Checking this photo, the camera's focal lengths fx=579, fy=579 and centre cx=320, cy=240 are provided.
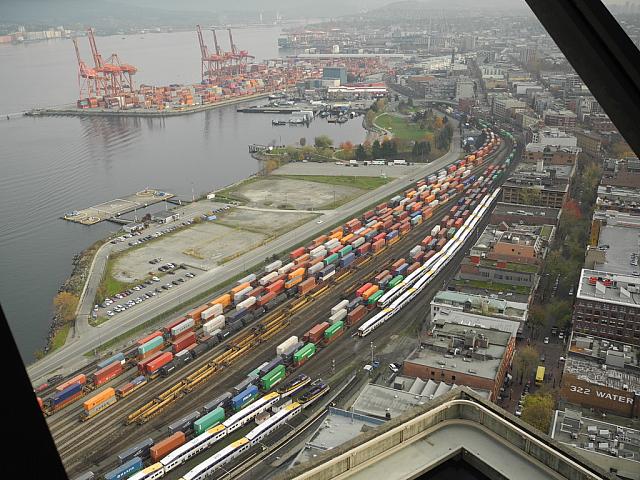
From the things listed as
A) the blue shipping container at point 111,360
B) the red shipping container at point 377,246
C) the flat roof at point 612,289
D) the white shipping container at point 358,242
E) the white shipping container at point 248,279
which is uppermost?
the flat roof at point 612,289

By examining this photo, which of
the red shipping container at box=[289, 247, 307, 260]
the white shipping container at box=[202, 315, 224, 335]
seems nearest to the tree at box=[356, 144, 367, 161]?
the red shipping container at box=[289, 247, 307, 260]

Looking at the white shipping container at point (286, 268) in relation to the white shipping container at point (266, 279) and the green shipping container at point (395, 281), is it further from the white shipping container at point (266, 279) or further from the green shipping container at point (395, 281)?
the green shipping container at point (395, 281)

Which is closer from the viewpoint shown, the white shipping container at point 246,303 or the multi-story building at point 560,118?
the white shipping container at point 246,303

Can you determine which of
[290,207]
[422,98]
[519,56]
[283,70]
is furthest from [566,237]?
[283,70]

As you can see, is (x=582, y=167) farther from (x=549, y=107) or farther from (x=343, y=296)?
(x=343, y=296)

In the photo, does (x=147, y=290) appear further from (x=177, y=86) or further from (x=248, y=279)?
(x=177, y=86)

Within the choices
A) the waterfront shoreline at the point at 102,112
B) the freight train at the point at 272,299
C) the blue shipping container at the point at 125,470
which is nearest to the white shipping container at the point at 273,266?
the freight train at the point at 272,299

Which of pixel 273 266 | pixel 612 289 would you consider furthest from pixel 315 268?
pixel 612 289
